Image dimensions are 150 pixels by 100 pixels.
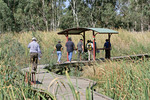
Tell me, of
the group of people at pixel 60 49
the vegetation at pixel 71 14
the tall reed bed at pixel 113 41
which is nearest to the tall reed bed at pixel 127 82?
the group of people at pixel 60 49

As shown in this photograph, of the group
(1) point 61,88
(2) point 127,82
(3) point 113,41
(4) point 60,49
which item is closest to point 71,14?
(3) point 113,41

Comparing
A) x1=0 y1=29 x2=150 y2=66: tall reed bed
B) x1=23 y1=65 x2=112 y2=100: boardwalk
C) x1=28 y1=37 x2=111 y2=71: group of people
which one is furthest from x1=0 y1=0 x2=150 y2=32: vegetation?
x1=23 y1=65 x2=112 y2=100: boardwalk

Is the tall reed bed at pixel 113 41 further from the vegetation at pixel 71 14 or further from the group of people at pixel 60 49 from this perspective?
the vegetation at pixel 71 14

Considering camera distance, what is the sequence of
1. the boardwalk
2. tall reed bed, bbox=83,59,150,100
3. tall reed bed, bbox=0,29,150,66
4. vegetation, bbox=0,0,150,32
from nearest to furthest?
the boardwalk < tall reed bed, bbox=83,59,150,100 < tall reed bed, bbox=0,29,150,66 < vegetation, bbox=0,0,150,32

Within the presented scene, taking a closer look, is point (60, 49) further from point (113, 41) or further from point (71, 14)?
point (71, 14)

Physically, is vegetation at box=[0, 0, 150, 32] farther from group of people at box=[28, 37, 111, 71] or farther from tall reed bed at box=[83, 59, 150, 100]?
tall reed bed at box=[83, 59, 150, 100]

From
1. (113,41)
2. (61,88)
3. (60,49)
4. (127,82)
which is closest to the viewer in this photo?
(127,82)

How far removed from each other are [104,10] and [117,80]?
37.5m

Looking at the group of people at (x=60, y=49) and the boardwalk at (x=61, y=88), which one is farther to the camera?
the group of people at (x=60, y=49)

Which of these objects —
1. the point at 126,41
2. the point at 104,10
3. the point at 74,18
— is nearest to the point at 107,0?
the point at 104,10

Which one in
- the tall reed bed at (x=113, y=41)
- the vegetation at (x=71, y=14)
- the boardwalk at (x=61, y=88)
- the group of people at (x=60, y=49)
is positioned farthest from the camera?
the vegetation at (x=71, y=14)

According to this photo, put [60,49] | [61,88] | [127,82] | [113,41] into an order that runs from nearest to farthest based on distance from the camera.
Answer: [127,82] < [61,88] < [60,49] < [113,41]

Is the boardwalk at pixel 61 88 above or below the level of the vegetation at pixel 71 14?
below

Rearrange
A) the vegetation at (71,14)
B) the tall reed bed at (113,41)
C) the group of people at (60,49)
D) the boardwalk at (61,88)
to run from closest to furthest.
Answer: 1. the boardwalk at (61,88)
2. the group of people at (60,49)
3. the tall reed bed at (113,41)
4. the vegetation at (71,14)
